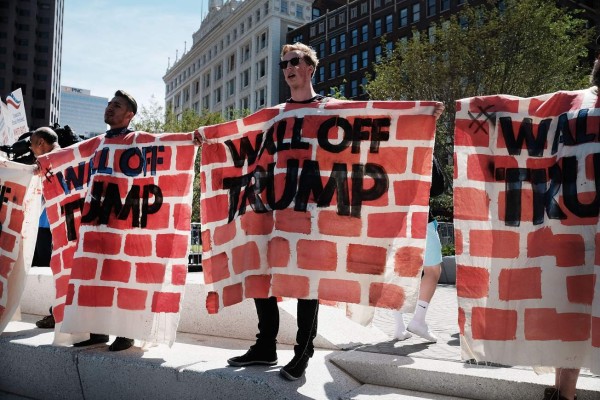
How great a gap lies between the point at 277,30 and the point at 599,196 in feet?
229

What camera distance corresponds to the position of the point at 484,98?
311 cm

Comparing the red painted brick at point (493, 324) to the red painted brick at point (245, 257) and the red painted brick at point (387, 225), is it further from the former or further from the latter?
the red painted brick at point (245, 257)

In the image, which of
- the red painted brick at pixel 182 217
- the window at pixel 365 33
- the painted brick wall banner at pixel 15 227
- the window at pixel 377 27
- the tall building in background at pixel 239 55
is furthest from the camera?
the tall building in background at pixel 239 55

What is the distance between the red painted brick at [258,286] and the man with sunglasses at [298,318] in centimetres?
11

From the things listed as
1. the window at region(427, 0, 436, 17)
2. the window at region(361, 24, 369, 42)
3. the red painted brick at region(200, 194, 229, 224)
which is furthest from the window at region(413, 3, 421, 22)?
the red painted brick at region(200, 194, 229, 224)

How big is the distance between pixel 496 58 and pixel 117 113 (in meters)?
17.8

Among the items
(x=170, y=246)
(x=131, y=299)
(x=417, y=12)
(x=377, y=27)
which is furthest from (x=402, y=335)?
(x=377, y=27)

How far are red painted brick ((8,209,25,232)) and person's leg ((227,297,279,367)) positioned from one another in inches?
97.9

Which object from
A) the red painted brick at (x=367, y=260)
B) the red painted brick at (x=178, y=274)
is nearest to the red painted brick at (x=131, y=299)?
the red painted brick at (x=178, y=274)

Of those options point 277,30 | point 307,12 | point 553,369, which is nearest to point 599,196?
point 553,369

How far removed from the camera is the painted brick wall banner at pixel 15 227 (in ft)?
15.1

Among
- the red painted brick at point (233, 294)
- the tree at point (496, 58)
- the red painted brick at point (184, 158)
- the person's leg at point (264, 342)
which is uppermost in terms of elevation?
the tree at point (496, 58)

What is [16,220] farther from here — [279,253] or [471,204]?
[471,204]

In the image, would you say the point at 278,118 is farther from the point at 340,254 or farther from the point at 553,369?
the point at 553,369
